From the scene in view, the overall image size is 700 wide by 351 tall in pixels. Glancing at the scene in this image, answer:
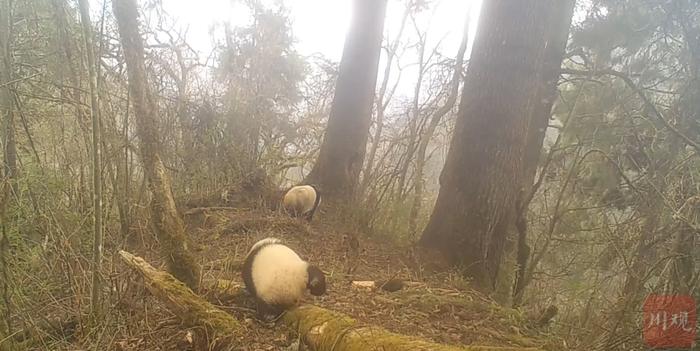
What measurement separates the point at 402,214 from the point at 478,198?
14.0ft

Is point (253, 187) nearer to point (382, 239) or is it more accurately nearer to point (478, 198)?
point (382, 239)

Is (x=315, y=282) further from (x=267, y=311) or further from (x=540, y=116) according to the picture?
(x=540, y=116)

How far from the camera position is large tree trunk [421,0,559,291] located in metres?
5.96

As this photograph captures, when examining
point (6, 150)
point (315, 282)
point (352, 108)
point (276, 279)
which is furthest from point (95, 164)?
point (352, 108)

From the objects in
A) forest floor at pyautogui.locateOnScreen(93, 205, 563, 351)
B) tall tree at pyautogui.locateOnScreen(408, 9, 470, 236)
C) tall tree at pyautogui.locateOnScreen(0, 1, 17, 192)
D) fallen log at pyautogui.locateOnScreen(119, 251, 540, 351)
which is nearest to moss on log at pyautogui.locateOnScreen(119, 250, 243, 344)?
fallen log at pyautogui.locateOnScreen(119, 251, 540, 351)

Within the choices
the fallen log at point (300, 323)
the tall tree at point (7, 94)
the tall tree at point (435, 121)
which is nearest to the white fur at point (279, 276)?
the fallen log at point (300, 323)

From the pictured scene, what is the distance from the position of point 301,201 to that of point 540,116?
3852mm

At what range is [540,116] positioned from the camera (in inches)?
304

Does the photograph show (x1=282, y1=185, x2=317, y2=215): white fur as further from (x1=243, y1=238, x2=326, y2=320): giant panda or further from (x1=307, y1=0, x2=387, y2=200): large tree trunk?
(x1=243, y1=238, x2=326, y2=320): giant panda

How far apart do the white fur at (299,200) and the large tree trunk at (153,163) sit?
13.5 feet

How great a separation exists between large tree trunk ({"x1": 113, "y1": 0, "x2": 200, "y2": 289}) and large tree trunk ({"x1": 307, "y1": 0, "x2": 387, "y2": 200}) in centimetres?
531

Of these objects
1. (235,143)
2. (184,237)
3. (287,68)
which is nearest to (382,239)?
(235,143)

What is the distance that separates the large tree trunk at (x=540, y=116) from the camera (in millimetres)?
6699

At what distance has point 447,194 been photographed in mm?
6238
